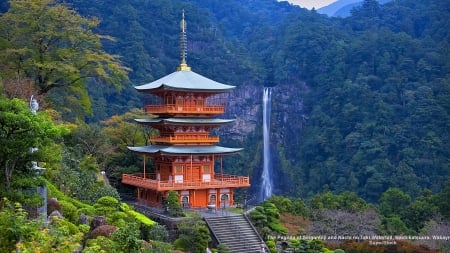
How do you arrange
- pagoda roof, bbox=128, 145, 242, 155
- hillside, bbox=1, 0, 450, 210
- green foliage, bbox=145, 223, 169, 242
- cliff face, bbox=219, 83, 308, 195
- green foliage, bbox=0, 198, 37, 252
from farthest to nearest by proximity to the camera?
cliff face, bbox=219, 83, 308, 195 → hillside, bbox=1, 0, 450, 210 → pagoda roof, bbox=128, 145, 242, 155 → green foliage, bbox=145, 223, 169, 242 → green foliage, bbox=0, 198, 37, 252

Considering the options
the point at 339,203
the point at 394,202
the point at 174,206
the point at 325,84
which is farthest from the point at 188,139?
the point at 325,84

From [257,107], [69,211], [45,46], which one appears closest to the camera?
[69,211]

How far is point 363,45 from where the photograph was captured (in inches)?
2613

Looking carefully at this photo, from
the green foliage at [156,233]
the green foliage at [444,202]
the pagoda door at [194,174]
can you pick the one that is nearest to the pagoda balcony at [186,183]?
the pagoda door at [194,174]

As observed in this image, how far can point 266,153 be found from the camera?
5891 cm

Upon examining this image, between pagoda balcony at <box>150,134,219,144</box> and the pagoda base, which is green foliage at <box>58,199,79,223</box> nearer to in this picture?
the pagoda base

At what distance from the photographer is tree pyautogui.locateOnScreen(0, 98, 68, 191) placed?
12672 mm

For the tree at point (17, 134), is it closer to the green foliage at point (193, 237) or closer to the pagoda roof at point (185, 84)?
the green foliage at point (193, 237)

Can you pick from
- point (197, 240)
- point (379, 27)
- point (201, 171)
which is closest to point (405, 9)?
point (379, 27)

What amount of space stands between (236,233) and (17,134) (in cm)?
1091

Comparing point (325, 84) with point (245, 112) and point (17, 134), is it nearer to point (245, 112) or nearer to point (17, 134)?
point (245, 112)

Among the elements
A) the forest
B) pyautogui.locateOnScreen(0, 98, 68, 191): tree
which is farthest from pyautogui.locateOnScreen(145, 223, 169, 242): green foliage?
pyautogui.locateOnScreen(0, 98, 68, 191): tree

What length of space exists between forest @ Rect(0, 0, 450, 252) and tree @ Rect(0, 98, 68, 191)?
32mm

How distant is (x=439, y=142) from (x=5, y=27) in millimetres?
38447
